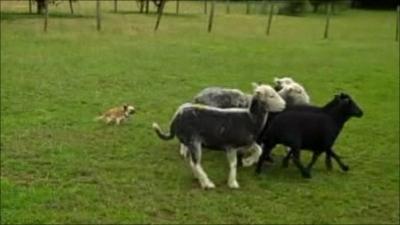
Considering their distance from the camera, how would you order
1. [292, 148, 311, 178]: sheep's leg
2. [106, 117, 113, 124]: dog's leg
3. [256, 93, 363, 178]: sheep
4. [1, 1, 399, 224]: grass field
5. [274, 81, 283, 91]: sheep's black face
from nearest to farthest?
[1, 1, 399, 224]: grass field
[256, 93, 363, 178]: sheep
[292, 148, 311, 178]: sheep's leg
[274, 81, 283, 91]: sheep's black face
[106, 117, 113, 124]: dog's leg

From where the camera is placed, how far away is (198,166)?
7.91 m

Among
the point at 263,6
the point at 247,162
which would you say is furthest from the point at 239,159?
the point at 263,6

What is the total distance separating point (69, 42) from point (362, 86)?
8.25 metres

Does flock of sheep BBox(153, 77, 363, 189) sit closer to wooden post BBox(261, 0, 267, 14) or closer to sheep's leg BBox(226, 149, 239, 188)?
sheep's leg BBox(226, 149, 239, 188)

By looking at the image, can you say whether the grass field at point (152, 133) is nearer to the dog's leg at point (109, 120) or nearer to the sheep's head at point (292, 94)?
the dog's leg at point (109, 120)

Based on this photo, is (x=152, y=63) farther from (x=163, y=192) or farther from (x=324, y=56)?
(x=163, y=192)

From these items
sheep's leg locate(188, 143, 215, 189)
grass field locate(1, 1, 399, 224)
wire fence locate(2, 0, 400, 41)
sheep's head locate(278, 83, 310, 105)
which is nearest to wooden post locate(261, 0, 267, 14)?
wire fence locate(2, 0, 400, 41)

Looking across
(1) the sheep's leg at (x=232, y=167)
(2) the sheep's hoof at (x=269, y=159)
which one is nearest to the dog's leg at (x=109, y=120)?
(2) the sheep's hoof at (x=269, y=159)

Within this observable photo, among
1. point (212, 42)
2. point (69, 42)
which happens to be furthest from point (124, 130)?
point (212, 42)

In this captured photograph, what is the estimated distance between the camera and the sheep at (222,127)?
7793 millimetres

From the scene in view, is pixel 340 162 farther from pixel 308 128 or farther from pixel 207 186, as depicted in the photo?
pixel 207 186

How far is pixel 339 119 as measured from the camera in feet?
27.8

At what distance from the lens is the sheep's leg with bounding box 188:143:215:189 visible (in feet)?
25.8

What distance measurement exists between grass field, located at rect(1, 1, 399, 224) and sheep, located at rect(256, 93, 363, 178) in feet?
1.07
